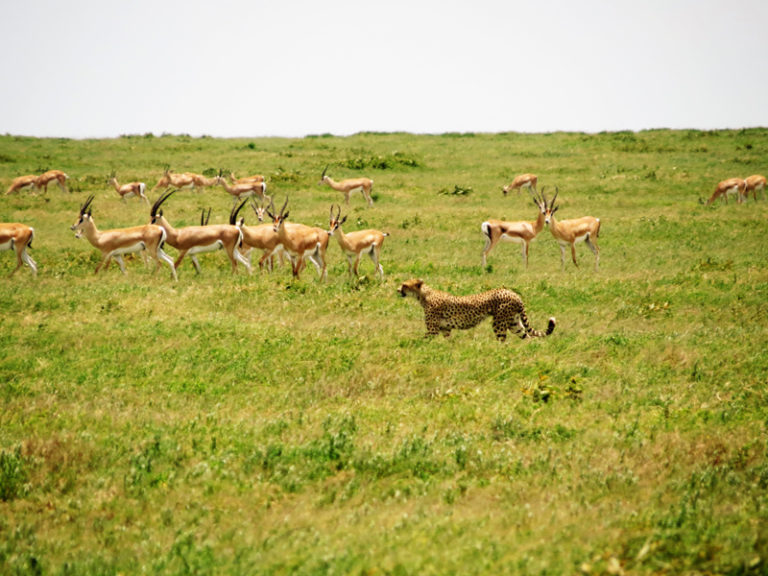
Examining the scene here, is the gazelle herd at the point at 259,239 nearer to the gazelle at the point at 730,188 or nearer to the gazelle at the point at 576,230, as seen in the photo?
the gazelle at the point at 576,230

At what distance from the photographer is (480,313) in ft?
44.9

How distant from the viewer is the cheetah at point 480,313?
13.6 m

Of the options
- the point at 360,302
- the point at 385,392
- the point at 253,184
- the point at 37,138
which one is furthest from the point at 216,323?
the point at 37,138

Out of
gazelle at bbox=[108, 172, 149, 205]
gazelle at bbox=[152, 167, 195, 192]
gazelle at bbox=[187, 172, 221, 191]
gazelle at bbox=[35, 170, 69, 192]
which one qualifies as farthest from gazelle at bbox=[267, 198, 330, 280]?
gazelle at bbox=[35, 170, 69, 192]

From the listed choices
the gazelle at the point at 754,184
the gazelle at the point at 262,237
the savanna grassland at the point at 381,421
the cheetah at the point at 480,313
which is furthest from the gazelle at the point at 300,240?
the gazelle at the point at 754,184

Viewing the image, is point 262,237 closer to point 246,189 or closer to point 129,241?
point 129,241

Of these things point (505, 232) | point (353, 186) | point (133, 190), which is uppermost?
point (353, 186)

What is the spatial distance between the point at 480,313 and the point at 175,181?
23552 millimetres

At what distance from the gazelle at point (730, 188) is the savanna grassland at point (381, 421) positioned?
9.65 m

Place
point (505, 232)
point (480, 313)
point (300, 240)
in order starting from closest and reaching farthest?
point (480, 313) < point (300, 240) < point (505, 232)

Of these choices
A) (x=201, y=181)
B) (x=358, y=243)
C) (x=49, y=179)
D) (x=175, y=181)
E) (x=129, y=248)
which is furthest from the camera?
(x=201, y=181)

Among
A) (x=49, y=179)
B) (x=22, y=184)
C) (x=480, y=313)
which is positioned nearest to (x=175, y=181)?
(x=49, y=179)

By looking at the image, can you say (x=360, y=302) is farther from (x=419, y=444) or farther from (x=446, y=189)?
(x=446, y=189)

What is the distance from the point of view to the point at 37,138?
157 ft
